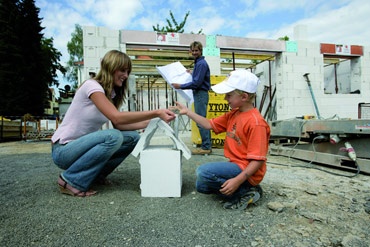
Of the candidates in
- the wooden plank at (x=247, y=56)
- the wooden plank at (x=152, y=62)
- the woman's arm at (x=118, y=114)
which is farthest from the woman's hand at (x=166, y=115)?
the wooden plank at (x=152, y=62)

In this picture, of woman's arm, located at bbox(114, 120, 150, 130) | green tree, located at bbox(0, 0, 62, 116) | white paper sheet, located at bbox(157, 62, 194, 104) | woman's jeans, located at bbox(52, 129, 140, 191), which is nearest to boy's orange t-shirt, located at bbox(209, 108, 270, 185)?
woman's arm, located at bbox(114, 120, 150, 130)

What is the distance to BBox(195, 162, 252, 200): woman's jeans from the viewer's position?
1.62 meters

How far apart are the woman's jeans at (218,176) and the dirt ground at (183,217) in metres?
0.12

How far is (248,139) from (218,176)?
1.04ft

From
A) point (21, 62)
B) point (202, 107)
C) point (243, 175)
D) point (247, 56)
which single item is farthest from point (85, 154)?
point (21, 62)

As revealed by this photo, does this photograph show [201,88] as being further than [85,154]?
Yes

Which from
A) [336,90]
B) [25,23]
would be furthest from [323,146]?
[25,23]

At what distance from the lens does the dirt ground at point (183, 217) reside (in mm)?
1252

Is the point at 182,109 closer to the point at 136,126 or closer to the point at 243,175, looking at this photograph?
the point at 136,126

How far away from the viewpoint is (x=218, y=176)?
164 cm

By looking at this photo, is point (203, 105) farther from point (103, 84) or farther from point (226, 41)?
point (226, 41)

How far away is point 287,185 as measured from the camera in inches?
88.0

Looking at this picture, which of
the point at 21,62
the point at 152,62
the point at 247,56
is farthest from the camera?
the point at 21,62

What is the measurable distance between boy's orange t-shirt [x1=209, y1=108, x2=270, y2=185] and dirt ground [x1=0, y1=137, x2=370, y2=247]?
33cm
